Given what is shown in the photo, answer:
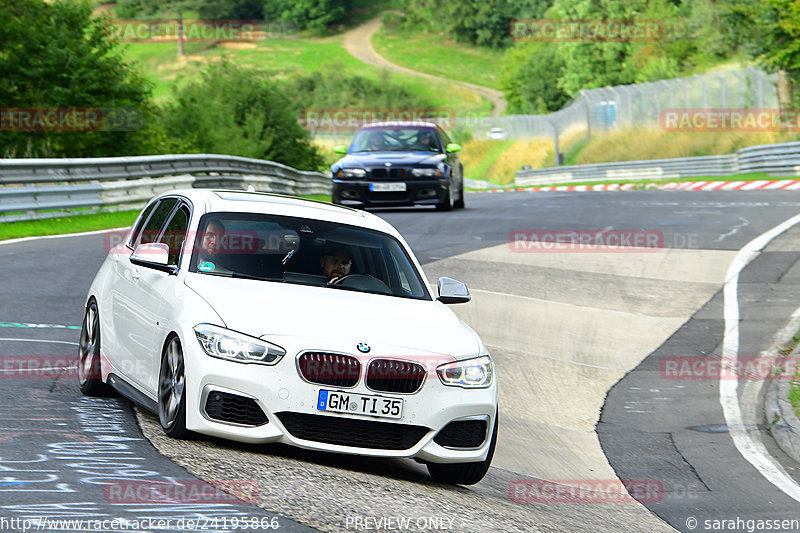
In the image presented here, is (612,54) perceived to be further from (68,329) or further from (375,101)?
(68,329)

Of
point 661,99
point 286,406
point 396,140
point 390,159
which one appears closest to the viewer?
point 286,406

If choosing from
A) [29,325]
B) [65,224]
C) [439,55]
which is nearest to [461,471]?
[29,325]

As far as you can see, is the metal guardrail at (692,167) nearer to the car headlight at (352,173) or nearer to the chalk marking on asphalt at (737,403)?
the car headlight at (352,173)

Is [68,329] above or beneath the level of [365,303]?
beneath

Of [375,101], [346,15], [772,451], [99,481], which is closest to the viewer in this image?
[99,481]

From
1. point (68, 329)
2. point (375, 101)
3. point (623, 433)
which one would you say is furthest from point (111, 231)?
point (375, 101)

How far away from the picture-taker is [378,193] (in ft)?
72.9

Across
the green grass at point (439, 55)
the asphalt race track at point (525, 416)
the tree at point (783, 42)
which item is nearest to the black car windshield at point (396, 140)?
the asphalt race track at point (525, 416)

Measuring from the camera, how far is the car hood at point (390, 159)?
22312 mm

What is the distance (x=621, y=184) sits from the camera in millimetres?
41531

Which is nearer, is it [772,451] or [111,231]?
[772,451]

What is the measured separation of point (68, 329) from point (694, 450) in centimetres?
538

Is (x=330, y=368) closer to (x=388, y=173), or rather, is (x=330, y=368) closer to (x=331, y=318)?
(x=331, y=318)

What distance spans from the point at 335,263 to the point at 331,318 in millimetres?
1064
